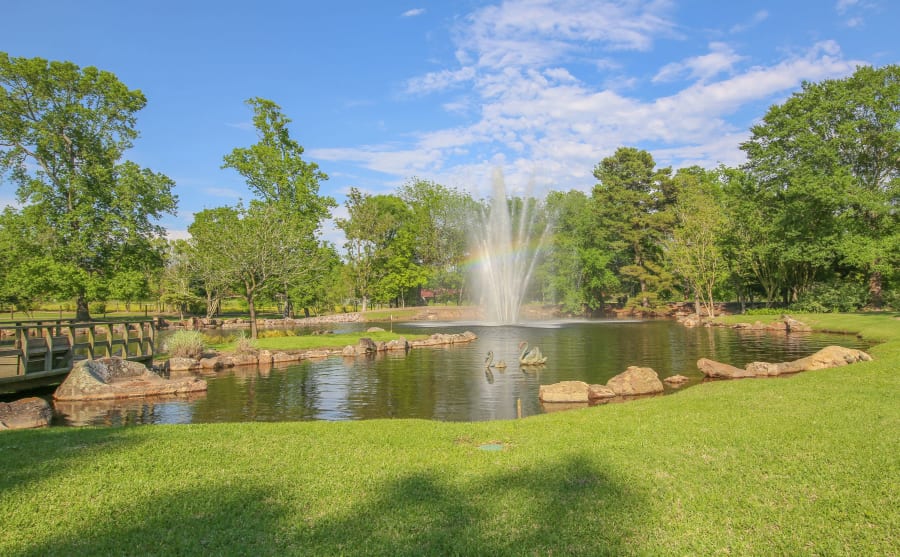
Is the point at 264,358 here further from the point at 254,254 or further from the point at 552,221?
the point at 552,221

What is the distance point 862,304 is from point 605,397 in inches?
1678

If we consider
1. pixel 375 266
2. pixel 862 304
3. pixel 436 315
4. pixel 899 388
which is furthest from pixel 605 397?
pixel 375 266

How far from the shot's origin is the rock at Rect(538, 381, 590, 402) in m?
17.2

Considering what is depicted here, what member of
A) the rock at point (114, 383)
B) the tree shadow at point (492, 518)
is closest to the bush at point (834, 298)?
the tree shadow at point (492, 518)

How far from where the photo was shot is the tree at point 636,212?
6700cm

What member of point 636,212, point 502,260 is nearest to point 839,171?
point 636,212

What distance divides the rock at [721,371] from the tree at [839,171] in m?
28.0

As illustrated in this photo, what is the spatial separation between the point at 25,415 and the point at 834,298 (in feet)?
187

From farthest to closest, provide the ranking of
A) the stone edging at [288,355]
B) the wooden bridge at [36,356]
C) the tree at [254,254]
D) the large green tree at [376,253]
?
the large green tree at [376,253], the tree at [254,254], the stone edging at [288,355], the wooden bridge at [36,356]

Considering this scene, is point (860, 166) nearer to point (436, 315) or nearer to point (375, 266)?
point (436, 315)

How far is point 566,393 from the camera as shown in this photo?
56.9 ft

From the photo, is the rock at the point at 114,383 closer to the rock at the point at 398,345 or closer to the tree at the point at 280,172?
the rock at the point at 398,345

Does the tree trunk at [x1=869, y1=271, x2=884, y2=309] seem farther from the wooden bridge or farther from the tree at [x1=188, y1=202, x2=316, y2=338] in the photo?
the wooden bridge

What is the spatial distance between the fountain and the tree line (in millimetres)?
6876
